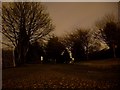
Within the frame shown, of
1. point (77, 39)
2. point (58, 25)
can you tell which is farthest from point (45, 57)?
point (77, 39)

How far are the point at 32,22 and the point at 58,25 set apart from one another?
3.30 metres

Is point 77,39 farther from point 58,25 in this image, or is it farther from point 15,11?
point 58,25

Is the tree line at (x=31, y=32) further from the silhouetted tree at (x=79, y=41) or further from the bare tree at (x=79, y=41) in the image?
the bare tree at (x=79, y=41)

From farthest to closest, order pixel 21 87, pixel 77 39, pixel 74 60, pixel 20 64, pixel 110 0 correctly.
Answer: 1. pixel 77 39
2. pixel 74 60
3. pixel 20 64
4. pixel 110 0
5. pixel 21 87

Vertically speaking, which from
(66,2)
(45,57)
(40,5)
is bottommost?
(45,57)

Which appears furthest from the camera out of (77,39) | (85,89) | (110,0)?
(77,39)

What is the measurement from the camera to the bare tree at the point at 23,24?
1195cm

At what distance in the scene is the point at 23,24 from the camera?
12.4 meters

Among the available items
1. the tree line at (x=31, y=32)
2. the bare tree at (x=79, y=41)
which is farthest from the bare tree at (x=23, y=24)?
the bare tree at (x=79, y=41)

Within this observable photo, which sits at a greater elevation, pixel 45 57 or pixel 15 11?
pixel 15 11

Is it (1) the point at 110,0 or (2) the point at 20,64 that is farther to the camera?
(2) the point at 20,64

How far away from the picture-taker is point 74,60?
12500 millimetres

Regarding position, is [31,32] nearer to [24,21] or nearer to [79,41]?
[24,21]

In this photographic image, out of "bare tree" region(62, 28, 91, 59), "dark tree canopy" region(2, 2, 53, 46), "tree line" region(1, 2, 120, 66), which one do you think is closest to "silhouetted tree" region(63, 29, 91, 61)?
"bare tree" region(62, 28, 91, 59)
